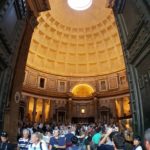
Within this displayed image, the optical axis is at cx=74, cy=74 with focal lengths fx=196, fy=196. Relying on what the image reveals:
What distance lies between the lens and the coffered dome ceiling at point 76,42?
28.3m

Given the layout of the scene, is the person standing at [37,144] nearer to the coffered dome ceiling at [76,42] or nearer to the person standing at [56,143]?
the person standing at [56,143]

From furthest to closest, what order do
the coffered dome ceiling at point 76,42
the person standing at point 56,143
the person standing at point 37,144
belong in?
1. the coffered dome ceiling at point 76,42
2. the person standing at point 56,143
3. the person standing at point 37,144

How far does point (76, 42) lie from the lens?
32.2m

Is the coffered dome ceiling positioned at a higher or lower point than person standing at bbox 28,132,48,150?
higher

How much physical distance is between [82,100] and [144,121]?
23699 mm

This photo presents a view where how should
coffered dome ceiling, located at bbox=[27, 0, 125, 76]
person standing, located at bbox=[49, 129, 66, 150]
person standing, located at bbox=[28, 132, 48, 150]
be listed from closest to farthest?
person standing, located at bbox=[28, 132, 48, 150] → person standing, located at bbox=[49, 129, 66, 150] → coffered dome ceiling, located at bbox=[27, 0, 125, 76]

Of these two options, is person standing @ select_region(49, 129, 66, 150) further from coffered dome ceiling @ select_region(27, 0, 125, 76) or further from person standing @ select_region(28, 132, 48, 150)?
coffered dome ceiling @ select_region(27, 0, 125, 76)

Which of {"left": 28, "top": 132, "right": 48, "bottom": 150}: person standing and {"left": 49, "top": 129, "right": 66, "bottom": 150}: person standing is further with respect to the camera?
{"left": 49, "top": 129, "right": 66, "bottom": 150}: person standing

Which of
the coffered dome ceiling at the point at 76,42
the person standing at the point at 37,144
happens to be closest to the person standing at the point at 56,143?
the person standing at the point at 37,144

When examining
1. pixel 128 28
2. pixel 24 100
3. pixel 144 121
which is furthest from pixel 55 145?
pixel 24 100

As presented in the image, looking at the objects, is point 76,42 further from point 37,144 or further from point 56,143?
point 37,144

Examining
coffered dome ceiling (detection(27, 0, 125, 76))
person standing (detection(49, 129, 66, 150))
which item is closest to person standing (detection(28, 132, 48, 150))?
person standing (detection(49, 129, 66, 150))

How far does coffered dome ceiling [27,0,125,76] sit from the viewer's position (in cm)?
2834

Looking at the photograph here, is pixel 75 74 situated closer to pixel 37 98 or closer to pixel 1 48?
pixel 37 98
